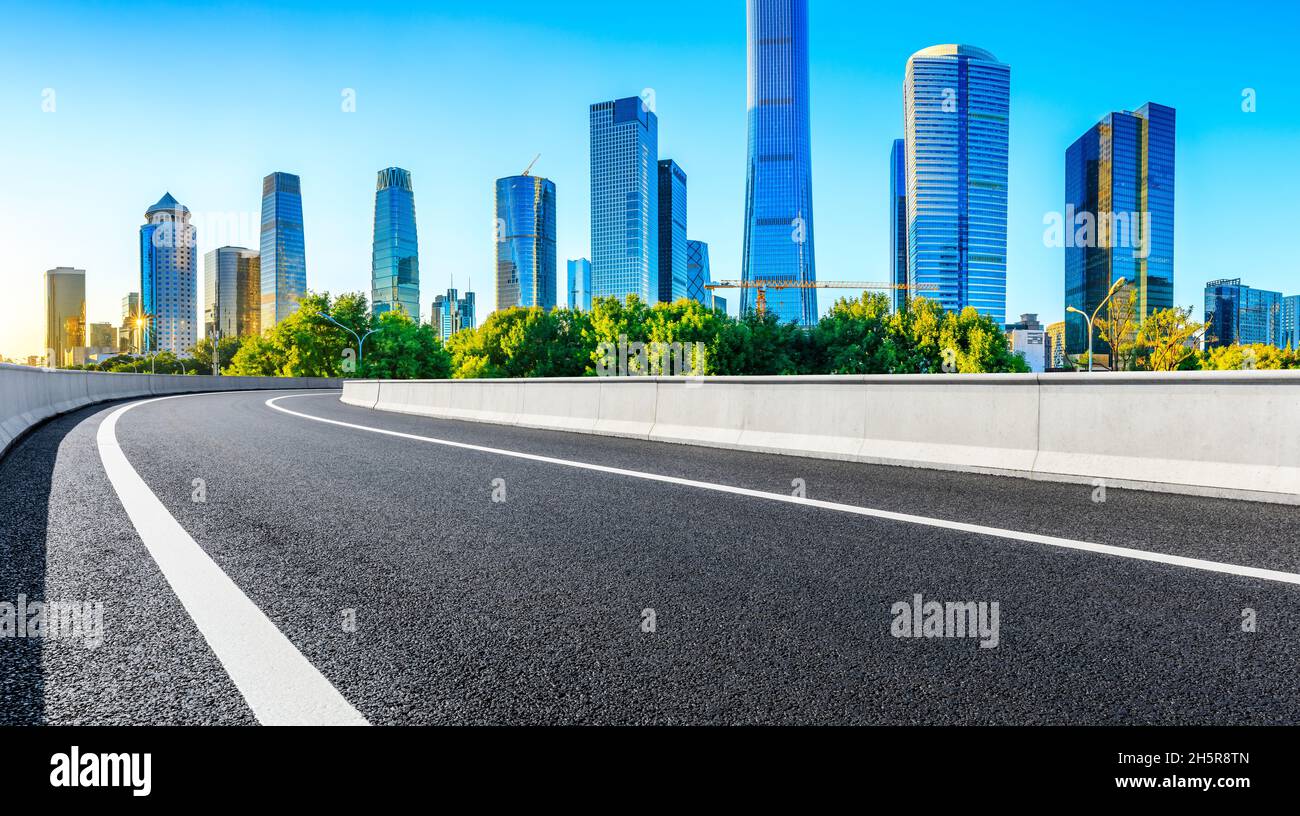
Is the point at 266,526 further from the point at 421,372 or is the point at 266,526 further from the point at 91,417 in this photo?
the point at 421,372

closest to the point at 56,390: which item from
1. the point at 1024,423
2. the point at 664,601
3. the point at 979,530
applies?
the point at 664,601

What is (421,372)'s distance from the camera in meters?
106

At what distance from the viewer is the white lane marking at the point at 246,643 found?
246 cm

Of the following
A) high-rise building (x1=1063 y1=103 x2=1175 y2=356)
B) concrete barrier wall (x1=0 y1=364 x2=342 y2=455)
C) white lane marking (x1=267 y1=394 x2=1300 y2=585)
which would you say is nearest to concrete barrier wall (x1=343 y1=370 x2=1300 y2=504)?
white lane marking (x1=267 y1=394 x2=1300 y2=585)

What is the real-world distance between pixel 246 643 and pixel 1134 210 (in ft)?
663

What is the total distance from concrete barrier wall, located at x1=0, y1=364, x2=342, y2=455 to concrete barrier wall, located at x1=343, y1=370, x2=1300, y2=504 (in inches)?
368

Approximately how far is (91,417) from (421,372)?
92.0m

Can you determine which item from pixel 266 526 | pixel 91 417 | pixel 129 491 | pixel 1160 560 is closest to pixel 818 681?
pixel 1160 560

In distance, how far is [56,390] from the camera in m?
19.3

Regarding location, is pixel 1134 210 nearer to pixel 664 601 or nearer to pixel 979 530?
pixel 979 530

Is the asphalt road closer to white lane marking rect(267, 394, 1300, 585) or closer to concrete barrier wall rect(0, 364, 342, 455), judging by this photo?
white lane marking rect(267, 394, 1300, 585)

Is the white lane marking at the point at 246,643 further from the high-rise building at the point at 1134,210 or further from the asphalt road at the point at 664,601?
the high-rise building at the point at 1134,210

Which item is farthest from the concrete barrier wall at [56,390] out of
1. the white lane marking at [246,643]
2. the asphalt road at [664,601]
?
the white lane marking at [246,643]
